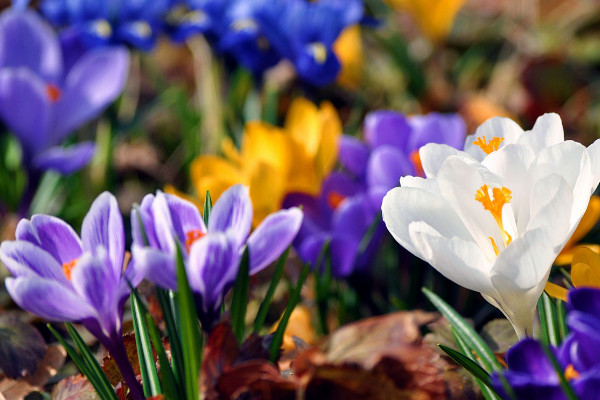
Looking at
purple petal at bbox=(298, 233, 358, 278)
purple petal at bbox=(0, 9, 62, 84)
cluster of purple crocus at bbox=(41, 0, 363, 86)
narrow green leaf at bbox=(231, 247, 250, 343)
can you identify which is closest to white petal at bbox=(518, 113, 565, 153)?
narrow green leaf at bbox=(231, 247, 250, 343)

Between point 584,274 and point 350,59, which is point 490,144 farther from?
point 350,59

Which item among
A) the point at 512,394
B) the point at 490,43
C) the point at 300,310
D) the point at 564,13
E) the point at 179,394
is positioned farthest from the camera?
the point at 564,13

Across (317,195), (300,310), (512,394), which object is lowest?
(300,310)

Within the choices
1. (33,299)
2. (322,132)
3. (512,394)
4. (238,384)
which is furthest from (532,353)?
(322,132)

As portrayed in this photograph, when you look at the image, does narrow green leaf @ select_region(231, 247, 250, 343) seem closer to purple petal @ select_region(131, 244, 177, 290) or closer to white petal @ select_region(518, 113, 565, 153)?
purple petal @ select_region(131, 244, 177, 290)

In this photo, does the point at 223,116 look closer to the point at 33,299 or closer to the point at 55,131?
the point at 55,131

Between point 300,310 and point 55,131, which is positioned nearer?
point 300,310
